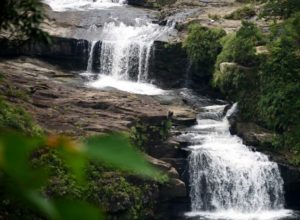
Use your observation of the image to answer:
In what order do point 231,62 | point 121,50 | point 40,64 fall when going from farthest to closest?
point 121,50, point 40,64, point 231,62

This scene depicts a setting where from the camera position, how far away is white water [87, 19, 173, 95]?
26.7 meters

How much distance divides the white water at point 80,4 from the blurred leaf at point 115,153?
3354 cm

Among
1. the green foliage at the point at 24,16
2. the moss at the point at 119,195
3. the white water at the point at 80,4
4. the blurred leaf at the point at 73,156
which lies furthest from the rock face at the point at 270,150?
the blurred leaf at the point at 73,156

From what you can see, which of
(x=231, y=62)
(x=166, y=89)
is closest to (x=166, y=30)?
(x=166, y=89)

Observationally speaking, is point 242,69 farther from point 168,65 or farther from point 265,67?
point 168,65

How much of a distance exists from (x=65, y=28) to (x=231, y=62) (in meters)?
10.3

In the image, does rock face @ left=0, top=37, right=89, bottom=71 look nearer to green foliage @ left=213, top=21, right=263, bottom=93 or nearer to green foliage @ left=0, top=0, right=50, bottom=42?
green foliage @ left=213, top=21, right=263, bottom=93

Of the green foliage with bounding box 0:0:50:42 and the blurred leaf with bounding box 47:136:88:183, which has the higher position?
the blurred leaf with bounding box 47:136:88:183

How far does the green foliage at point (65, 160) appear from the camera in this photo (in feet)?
1.82

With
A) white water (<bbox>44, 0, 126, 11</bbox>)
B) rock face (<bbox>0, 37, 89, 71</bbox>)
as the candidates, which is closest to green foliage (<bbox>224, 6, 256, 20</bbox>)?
rock face (<bbox>0, 37, 89, 71</bbox>)

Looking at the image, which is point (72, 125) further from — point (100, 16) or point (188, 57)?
point (100, 16)

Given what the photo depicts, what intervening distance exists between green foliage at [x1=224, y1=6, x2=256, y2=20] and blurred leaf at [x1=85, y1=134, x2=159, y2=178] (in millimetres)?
28927

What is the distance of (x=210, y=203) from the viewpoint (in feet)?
58.9

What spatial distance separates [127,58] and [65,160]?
27116mm
